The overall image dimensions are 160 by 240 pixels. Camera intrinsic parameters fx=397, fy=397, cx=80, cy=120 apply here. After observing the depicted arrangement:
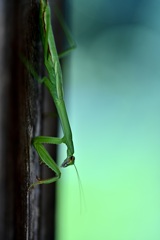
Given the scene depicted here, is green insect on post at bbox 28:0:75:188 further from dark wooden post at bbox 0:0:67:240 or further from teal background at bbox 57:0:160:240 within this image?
teal background at bbox 57:0:160:240

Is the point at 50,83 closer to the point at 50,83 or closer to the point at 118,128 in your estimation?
the point at 50,83

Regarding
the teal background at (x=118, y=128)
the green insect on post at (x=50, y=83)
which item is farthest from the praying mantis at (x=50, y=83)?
the teal background at (x=118, y=128)

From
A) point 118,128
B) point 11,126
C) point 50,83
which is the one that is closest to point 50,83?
point 50,83

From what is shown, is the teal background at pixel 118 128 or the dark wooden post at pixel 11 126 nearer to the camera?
the dark wooden post at pixel 11 126

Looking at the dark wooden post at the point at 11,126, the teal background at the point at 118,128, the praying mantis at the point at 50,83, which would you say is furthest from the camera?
the teal background at the point at 118,128

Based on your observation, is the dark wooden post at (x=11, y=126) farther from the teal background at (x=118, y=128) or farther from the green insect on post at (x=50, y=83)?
the teal background at (x=118, y=128)

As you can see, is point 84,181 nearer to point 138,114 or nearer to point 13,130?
point 138,114

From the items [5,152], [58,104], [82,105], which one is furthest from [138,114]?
[5,152]

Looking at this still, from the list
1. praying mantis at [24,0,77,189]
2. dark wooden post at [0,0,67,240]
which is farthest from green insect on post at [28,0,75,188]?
dark wooden post at [0,0,67,240]

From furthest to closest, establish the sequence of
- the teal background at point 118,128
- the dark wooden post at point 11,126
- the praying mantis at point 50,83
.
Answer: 1. the teal background at point 118,128
2. the praying mantis at point 50,83
3. the dark wooden post at point 11,126
